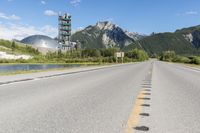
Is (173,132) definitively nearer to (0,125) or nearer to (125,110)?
(125,110)

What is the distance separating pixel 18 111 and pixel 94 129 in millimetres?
2792

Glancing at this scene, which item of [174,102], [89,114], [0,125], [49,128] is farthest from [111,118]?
[174,102]

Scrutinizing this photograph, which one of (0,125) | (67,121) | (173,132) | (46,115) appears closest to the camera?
(173,132)

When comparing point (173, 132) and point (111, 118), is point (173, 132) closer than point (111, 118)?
Yes

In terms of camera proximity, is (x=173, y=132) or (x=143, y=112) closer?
(x=173, y=132)

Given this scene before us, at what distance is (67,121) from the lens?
675 cm

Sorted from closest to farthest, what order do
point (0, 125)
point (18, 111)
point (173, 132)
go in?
point (173, 132), point (0, 125), point (18, 111)

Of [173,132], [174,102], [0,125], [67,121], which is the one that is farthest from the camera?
[174,102]

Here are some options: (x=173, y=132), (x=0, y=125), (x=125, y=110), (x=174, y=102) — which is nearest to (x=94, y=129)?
(x=173, y=132)

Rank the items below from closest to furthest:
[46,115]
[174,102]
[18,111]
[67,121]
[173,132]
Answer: [173,132] < [67,121] < [46,115] < [18,111] < [174,102]

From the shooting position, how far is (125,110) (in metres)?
8.35

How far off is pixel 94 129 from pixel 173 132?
5.02 ft

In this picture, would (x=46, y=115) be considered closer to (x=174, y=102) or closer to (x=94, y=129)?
(x=94, y=129)

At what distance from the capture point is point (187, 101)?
10250mm
